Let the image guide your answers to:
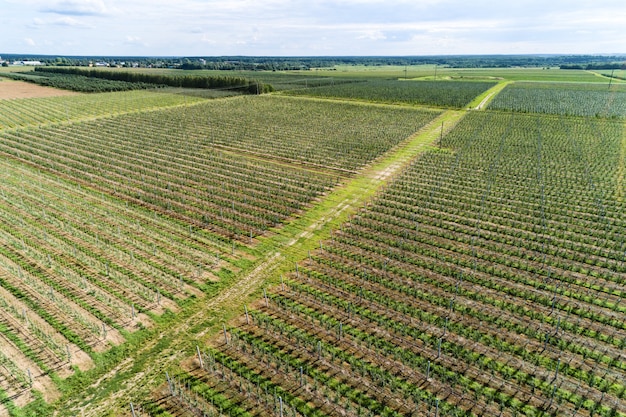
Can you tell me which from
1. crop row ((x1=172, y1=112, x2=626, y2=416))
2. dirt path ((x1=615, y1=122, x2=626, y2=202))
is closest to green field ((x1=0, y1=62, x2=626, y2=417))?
crop row ((x1=172, y1=112, x2=626, y2=416))

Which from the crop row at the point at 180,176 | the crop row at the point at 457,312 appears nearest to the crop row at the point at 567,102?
the crop row at the point at 457,312

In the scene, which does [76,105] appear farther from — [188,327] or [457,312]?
[457,312]

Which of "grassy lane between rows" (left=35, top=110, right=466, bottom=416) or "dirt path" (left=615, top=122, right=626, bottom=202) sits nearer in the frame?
"grassy lane between rows" (left=35, top=110, right=466, bottom=416)

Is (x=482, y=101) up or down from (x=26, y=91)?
down

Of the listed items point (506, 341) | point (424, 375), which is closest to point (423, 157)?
point (506, 341)

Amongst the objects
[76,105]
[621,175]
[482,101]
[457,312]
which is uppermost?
[482,101]

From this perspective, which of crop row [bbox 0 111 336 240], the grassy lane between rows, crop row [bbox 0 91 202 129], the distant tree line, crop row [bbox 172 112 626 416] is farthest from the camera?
the distant tree line

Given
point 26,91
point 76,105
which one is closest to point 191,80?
point 76,105

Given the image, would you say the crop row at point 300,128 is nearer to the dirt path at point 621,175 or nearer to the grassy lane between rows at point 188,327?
the grassy lane between rows at point 188,327

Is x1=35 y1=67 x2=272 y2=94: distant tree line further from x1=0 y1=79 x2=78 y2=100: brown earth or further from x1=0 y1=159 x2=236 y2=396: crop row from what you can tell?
x1=0 y1=159 x2=236 y2=396: crop row

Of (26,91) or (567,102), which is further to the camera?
(26,91)
